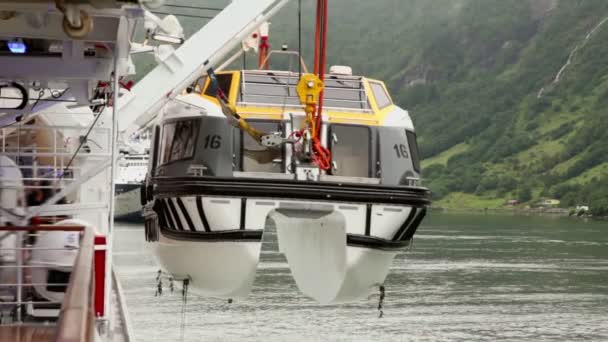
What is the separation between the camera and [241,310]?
3384 cm

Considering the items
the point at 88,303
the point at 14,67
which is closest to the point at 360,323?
the point at 14,67

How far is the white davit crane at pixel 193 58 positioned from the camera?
824 inches

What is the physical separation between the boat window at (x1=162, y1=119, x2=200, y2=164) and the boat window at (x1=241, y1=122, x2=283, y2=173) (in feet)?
2.28

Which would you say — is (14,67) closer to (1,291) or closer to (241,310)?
(1,291)

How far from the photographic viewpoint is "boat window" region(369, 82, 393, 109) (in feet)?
55.3

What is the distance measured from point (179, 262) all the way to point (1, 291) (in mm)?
6013

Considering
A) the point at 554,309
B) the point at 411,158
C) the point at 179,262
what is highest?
the point at 411,158

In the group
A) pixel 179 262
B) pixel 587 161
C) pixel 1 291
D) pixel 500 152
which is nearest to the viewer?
pixel 1 291

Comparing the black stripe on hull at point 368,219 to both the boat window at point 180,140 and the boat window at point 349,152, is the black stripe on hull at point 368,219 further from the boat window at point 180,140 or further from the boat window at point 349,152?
the boat window at point 180,140

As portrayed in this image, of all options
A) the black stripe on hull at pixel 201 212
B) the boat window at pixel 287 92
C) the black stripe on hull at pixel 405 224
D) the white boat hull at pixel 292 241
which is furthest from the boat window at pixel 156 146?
the black stripe on hull at pixel 405 224

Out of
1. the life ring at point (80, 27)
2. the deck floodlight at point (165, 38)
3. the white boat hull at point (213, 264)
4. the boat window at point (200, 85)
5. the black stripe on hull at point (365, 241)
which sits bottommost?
the white boat hull at point (213, 264)

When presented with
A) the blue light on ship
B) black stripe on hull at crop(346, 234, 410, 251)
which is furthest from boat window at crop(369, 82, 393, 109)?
the blue light on ship

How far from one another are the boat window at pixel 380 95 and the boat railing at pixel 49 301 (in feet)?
23.6

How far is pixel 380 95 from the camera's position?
55.8 feet
